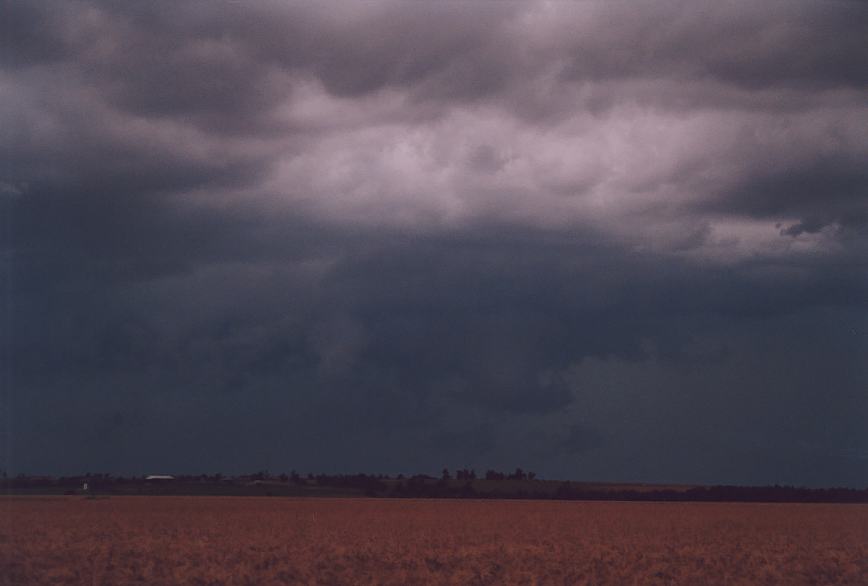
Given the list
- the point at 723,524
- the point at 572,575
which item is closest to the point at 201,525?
the point at 572,575

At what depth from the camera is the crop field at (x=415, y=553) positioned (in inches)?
1513

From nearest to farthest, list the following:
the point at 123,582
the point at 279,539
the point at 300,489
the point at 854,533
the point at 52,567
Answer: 1. the point at 123,582
2. the point at 52,567
3. the point at 279,539
4. the point at 854,533
5. the point at 300,489

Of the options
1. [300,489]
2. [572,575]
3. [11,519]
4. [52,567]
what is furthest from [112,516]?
[300,489]

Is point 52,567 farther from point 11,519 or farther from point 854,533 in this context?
point 854,533

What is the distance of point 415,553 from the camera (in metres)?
46.5

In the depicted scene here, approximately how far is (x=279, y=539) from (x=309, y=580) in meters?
17.3

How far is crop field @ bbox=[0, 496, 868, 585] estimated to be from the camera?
38.4m

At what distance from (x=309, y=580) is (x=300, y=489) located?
144 metres

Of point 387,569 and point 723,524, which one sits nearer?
point 387,569

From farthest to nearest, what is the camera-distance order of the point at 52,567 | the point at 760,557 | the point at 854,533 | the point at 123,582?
the point at 854,533
the point at 760,557
the point at 52,567
the point at 123,582

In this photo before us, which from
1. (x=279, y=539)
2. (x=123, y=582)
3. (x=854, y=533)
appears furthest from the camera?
(x=854, y=533)

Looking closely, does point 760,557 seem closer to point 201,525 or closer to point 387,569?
point 387,569

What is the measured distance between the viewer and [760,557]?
46438mm

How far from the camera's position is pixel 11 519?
70562 mm
